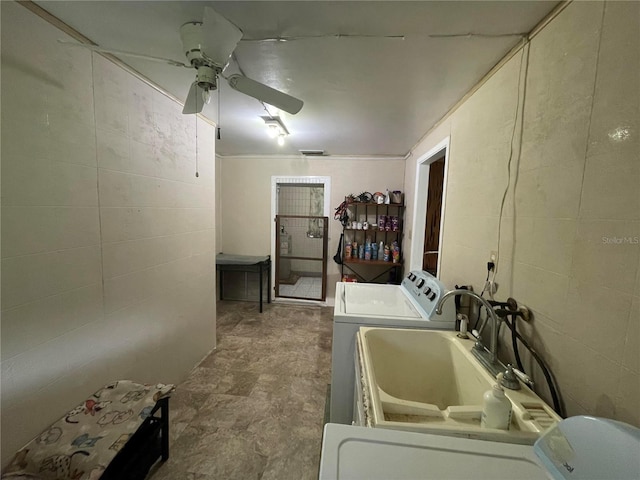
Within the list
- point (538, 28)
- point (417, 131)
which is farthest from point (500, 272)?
point (417, 131)

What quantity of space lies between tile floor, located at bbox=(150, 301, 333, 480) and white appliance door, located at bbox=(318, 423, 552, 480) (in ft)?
3.37

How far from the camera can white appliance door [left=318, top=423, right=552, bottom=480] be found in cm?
61

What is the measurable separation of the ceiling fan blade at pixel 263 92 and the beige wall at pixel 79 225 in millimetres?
762

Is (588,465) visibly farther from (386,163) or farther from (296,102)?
(386,163)

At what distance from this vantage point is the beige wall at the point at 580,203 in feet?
2.24

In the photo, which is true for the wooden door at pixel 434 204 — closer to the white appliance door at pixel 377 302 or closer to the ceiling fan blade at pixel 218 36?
the white appliance door at pixel 377 302

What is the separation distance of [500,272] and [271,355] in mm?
2148

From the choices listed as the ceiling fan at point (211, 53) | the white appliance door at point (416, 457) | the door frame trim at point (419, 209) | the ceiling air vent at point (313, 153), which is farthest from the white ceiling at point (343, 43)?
the white appliance door at point (416, 457)

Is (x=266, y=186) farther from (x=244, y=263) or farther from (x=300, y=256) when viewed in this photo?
(x=300, y=256)

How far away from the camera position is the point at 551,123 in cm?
96

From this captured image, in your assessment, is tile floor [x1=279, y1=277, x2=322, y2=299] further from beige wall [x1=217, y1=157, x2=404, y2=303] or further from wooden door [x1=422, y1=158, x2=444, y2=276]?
wooden door [x1=422, y1=158, x2=444, y2=276]

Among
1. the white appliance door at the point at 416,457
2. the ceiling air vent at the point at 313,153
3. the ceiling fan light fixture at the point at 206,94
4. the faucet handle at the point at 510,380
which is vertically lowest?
the white appliance door at the point at 416,457

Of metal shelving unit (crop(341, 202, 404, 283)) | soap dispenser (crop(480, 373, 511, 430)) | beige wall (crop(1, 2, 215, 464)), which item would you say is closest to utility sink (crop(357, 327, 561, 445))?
soap dispenser (crop(480, 373, 511, 430))

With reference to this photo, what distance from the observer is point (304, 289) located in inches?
173
